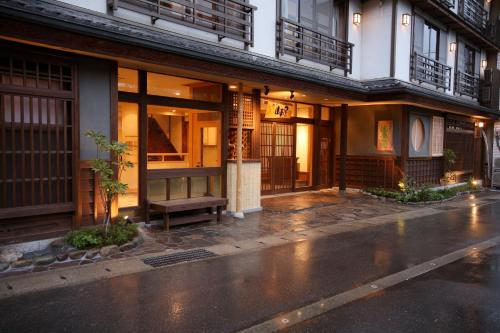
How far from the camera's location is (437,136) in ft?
62.0

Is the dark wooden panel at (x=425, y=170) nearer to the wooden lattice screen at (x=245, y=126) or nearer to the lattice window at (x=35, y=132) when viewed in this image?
the wooden lattice screen at (x=245, y=126)

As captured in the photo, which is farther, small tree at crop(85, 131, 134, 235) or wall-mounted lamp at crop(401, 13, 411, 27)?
wall-mounted lamp at crop(401, 13, 411, 27)

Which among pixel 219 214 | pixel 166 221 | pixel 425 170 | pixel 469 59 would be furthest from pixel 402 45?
pixel 166 221

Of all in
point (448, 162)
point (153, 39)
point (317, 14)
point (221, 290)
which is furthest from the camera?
point (448, 162)

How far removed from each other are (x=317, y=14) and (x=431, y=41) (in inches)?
288

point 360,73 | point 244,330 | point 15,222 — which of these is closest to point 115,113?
point 15,222

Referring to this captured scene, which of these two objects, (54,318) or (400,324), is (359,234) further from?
(54,318)

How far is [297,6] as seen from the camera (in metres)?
13.5

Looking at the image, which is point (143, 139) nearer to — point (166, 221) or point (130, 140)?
point (130, 140)

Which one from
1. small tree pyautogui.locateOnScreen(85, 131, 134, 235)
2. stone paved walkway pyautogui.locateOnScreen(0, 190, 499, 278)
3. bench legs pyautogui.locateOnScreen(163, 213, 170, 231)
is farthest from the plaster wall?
stone paved walkway pyautogui.locateOnScreen(0, 190, 499, 278)

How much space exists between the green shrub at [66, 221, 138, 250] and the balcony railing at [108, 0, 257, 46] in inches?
179

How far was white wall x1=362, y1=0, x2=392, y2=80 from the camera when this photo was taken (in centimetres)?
1588

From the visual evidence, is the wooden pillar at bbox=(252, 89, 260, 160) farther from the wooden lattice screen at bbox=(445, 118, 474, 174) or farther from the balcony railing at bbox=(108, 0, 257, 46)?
the wooden lattice screen at bbox=(445, 118, 474, 174)

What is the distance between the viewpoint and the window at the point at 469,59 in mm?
21828
